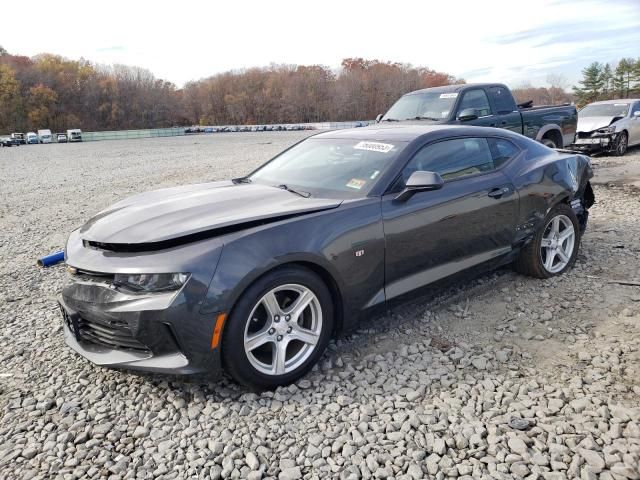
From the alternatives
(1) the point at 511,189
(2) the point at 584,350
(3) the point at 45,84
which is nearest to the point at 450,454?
(2) the point at 584,350

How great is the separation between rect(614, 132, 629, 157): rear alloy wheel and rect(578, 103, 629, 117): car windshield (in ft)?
2.29

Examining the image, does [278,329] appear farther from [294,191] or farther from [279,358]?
[294,191]

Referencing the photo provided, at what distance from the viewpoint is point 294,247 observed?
283 centimetres

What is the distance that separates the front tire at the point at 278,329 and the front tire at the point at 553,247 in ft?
7.43

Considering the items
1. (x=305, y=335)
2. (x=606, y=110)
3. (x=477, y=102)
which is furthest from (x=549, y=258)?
(x=606, y=110)

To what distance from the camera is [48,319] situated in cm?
407

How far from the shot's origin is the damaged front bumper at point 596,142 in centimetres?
1214

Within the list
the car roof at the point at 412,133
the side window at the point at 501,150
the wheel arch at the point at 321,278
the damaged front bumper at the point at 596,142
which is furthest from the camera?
the damaged front bumper at the point at 596,142

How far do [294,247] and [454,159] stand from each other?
5.83ft

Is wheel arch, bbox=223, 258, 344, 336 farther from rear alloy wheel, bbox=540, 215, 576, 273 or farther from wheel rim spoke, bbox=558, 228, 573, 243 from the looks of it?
wheel rim spoke, bbox=558, 228, 573, 243

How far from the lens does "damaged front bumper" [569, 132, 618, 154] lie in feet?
39.8

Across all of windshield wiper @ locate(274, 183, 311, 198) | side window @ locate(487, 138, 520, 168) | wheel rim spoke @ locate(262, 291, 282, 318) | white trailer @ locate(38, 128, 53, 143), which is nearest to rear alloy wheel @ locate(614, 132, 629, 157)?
side window @ locate(487, 138, 520, 168)

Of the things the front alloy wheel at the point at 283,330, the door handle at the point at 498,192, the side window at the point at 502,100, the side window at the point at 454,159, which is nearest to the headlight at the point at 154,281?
the front alloy wheel at the point at 283,330

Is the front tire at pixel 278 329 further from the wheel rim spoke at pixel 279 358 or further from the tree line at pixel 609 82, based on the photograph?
the tree line at pixel 609 82
